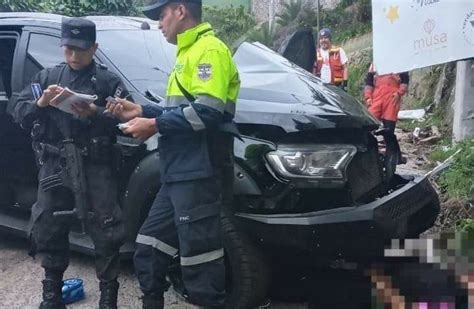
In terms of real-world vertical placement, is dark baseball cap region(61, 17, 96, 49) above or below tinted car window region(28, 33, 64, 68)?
above

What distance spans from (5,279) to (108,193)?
1312 millimetres

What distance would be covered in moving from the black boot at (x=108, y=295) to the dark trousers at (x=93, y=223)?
0.11 feet

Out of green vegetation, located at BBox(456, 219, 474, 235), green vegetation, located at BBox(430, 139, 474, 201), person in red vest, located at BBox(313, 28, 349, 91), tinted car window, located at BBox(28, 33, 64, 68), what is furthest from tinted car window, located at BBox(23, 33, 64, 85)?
person in red vest, located at BBox(313, 28, 349, 91)

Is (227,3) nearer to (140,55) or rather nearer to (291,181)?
(140,55)

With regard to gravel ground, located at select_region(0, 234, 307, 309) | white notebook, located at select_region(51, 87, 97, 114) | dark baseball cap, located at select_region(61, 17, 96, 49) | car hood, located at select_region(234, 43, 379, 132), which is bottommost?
gravel ground, located at select_region(0, 234, 307, 309)

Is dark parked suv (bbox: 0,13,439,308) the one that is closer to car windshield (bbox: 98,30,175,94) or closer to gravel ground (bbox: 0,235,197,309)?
car windshield (bbox: 98,30,175,94)

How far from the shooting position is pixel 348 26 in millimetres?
18297

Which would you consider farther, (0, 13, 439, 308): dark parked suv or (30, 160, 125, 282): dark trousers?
(30, 160, 125, 282): dark trousers

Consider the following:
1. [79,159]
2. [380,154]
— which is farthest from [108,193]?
[380,154]

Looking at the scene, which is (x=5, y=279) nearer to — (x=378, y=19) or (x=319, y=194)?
(x=319, y=194)

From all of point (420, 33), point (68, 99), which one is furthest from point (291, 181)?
point (420, 33)

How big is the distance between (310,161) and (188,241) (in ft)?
2.76

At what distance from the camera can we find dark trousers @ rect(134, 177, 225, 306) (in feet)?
9.94

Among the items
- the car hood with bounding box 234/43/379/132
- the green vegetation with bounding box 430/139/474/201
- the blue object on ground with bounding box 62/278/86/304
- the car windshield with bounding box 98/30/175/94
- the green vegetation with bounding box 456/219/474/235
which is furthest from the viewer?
the green vegetation with bounding box 430/139/474/201
